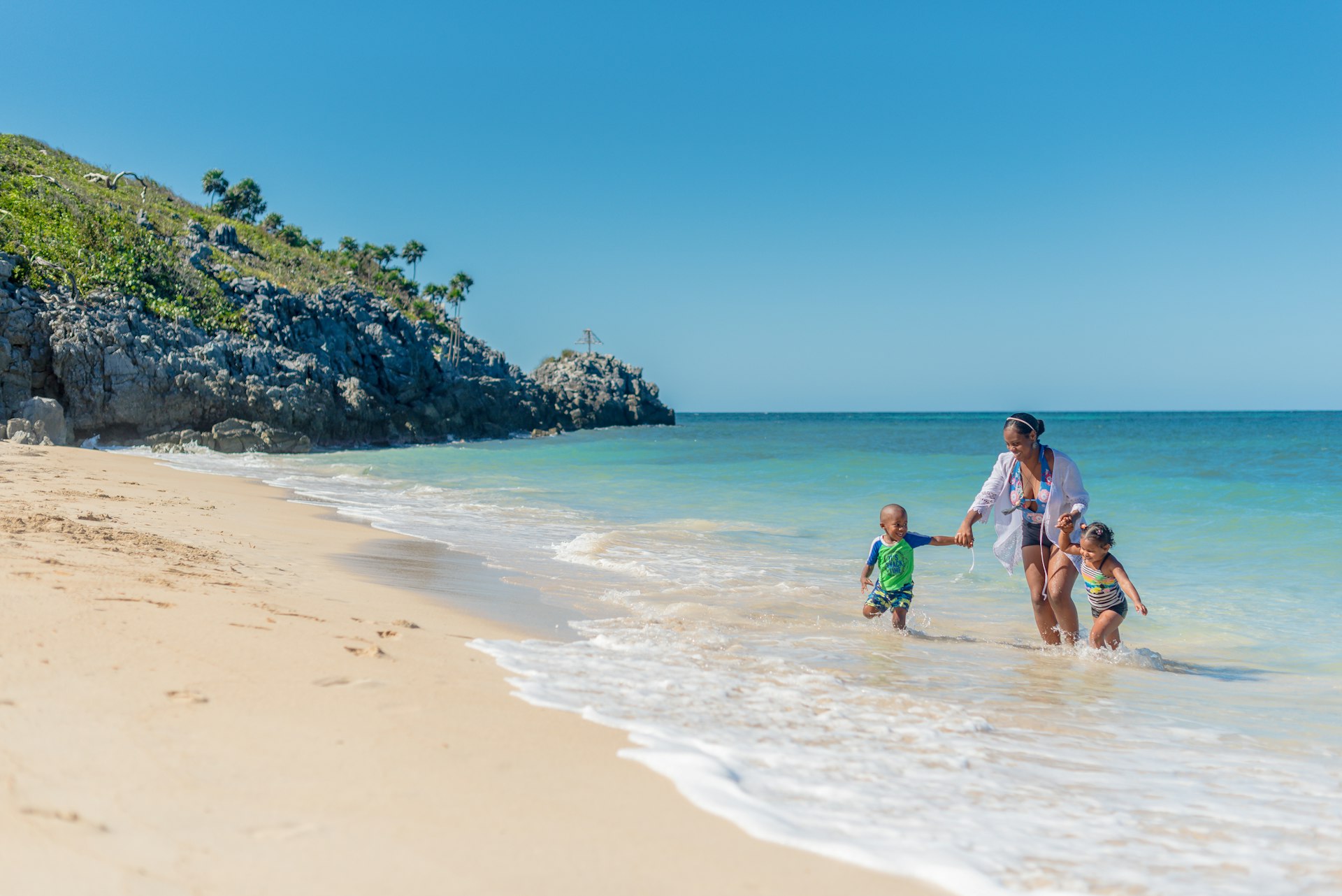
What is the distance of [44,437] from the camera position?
20547 millimetres

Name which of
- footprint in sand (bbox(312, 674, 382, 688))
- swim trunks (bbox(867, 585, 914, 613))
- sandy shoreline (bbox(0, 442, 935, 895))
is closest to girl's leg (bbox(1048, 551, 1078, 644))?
swim trunks (bbox(867, 585, 914, 613))

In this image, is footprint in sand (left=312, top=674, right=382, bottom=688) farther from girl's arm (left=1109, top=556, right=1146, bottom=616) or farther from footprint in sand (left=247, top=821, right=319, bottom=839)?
girl's arm (left=1109, top=556, right=1146, bottom=616)

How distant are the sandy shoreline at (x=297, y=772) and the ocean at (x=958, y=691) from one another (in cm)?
31

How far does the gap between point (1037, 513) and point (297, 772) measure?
5.23 meters

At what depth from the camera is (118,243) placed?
3544 centimetres

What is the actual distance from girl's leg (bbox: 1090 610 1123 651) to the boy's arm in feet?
0.64

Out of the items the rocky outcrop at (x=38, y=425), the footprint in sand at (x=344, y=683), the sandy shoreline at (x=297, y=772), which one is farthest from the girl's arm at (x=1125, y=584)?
the rocky outcrop at (x=38, y=425)

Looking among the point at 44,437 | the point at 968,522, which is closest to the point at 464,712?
the point at 968,522

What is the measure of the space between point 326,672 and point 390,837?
5.09 ft

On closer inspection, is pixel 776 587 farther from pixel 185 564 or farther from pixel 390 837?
pixel 390 837

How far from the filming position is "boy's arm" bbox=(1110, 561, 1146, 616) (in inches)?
211

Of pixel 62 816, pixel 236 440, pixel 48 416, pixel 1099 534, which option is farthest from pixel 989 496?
pixel 236 440

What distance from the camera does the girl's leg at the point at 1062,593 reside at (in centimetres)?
591

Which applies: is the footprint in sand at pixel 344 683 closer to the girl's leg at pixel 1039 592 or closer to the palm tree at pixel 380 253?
the girl's leg at pixel 1039 592
